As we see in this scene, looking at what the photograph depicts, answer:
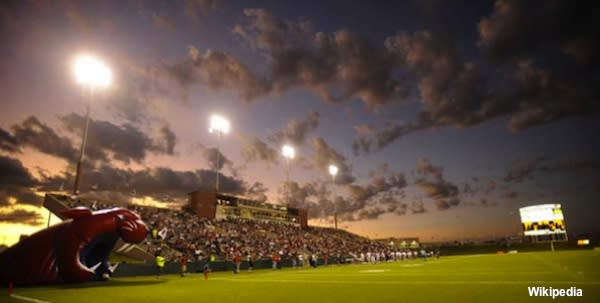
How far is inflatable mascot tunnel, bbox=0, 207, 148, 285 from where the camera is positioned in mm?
15852

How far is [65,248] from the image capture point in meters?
16.1

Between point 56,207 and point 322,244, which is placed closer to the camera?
point 56,207

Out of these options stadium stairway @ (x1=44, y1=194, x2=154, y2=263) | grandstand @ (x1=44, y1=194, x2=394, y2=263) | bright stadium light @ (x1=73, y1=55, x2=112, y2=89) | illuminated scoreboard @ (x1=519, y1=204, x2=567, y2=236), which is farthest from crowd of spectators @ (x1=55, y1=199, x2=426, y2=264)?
illuminated scoreboard @ (x1=519, y1=204, x2=567, y2=236)

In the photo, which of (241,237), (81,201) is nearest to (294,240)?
(241,237)

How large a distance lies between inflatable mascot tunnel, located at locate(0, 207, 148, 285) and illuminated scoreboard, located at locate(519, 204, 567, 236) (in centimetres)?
7533

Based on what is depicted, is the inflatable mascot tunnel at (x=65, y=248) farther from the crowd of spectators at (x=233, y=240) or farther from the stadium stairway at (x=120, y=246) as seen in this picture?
the stadium stairway at (x=120, y=246)

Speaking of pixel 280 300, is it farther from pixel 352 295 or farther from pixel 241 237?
pixel 241 237

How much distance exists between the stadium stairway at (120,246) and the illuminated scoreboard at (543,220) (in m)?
70.2

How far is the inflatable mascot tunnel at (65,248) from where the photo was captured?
15.9 m

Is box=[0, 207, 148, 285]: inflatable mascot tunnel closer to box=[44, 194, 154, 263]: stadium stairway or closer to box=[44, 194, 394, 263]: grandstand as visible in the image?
box=[44, 194, 394, 263]: grandstand

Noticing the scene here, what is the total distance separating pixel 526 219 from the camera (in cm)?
6950

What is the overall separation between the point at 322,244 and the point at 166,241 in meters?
31.5

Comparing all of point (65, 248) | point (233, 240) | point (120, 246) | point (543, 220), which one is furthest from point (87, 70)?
point (543, 220)

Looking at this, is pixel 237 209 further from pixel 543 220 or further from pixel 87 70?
pixel 543 220
